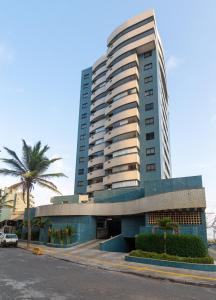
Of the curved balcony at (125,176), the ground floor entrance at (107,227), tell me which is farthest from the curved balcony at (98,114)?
the ground floor entrance at (107,227)

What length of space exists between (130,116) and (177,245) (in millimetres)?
30991

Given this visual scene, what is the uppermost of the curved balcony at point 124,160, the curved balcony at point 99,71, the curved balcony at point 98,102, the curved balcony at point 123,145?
the curved balcony at point 99,71

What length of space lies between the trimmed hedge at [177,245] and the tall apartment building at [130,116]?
73.4 feet

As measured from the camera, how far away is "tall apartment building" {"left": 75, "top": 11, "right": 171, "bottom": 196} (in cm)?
4444

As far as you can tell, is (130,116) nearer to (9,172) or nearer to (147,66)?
(147,66)

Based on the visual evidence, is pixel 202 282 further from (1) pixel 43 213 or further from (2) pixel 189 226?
(1) pixel 43 213

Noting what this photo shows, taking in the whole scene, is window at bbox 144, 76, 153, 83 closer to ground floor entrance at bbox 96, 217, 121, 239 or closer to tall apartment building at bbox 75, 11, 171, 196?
tall apartment building at bbox 75, 11, 171, 196

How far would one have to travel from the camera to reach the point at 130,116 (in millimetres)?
46562

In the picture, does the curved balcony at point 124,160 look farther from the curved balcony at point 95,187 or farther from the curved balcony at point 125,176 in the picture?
the curved balcony at point 95,187

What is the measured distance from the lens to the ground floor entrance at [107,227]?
3609 cm

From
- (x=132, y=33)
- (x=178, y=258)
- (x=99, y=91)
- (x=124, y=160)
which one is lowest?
(x=178, y=258)

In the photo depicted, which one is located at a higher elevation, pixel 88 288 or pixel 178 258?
pixel 178 258

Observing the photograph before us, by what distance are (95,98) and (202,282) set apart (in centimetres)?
5258

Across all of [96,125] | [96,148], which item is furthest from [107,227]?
[96,125]
